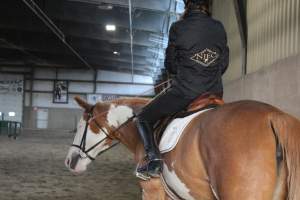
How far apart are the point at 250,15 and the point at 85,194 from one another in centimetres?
449

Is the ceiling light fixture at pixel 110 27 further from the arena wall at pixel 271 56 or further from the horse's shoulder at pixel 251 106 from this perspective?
the horse's shoulder at pixel 251 106

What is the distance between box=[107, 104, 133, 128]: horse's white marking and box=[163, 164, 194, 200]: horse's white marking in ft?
3.48

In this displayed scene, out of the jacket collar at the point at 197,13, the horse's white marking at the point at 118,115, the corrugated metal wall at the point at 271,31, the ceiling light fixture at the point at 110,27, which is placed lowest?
→ the horse's white marking at the point at 118,115

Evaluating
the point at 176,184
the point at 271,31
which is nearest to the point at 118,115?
the point at 176,184

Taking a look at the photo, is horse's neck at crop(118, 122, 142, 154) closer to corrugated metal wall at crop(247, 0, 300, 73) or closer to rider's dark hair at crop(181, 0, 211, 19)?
rider's dark hair at crop(181, 0, 211, 19)

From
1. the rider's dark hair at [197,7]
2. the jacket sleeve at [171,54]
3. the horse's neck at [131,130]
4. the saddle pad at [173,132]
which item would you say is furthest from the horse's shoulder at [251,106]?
the horse's neck at [131,130]

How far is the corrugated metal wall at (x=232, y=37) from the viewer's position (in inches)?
358

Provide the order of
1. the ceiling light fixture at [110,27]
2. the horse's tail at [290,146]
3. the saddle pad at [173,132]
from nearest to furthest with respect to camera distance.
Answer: the horse's tail at [290,146]
the saddle pad at [173,132]
the ceiling light fixture at [110,27]

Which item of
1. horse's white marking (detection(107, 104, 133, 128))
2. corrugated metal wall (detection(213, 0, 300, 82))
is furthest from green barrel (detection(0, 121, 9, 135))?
horse's white marking (detection(107, 104, 133, 128))

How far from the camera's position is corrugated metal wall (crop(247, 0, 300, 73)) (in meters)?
5.59

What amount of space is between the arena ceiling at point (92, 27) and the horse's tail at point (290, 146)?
39.4ft

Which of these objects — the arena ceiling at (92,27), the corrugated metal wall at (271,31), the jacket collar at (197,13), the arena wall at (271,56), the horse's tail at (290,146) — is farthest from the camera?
the arena ceiling at (92,27)

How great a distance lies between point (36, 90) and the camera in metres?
40.2

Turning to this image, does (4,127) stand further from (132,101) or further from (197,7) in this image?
(197,7)
